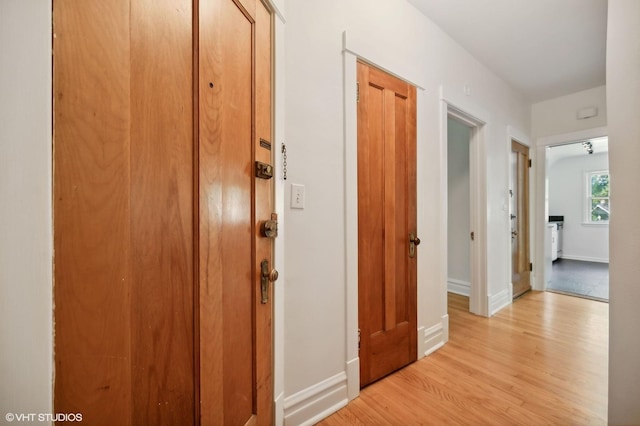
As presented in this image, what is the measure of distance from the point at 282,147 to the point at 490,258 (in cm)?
277

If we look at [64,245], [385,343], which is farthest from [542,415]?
[64,245]

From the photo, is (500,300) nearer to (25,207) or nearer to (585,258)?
(25,207)

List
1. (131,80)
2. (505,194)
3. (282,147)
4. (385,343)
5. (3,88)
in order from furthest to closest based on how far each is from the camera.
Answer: (505,194), (385,343), (282,147), (131,80), (3,88)

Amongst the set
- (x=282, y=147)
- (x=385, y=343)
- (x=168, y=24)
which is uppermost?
(x=168, y=24)

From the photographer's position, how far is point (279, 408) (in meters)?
1.13

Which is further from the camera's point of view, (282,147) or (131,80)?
(282,147)

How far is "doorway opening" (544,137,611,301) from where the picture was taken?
5355 millimetres

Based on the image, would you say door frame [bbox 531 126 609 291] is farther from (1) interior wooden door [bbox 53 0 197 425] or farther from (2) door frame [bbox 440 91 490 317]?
(1) interior wooden door [bbox 53 0 197 425]

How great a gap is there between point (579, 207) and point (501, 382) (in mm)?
6781

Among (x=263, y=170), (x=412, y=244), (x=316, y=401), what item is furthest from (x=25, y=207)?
(x=412, y=244)

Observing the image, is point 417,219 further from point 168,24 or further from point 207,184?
point 168,24

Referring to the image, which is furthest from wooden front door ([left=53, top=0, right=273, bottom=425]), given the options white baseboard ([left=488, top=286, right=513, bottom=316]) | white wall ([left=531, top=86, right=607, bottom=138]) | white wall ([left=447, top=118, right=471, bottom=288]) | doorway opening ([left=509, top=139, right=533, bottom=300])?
white wall ([left=531, top=86, right=607, bottom=138])

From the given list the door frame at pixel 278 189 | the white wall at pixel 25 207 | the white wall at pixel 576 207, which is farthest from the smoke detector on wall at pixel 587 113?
the white wall at pixel 25 207

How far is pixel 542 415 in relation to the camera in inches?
53.8
